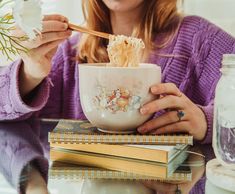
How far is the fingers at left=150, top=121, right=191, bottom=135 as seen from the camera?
66cm

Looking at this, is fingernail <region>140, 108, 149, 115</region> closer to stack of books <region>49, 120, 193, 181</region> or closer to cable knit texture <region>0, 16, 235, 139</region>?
stack of books <region>49, 120, 193, 181</region>

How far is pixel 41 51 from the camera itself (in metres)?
0.82

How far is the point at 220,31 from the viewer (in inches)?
42.6

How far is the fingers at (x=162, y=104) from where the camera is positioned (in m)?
0.65

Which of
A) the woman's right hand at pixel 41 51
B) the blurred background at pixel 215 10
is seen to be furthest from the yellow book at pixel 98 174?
the blurred background at pixel 215 10

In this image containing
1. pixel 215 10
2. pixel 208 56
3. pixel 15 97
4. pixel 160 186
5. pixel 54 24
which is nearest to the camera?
pixel 160 186

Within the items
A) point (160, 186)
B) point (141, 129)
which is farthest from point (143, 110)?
point (160, 186)

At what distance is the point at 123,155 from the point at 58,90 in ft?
2.11

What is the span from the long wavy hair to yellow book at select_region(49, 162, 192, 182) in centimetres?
58

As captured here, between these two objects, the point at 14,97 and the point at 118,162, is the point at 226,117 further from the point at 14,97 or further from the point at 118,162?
the point at 14,97

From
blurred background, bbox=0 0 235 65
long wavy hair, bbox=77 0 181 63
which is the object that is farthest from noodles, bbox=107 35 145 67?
blurred background, bbox=0 0 235 65

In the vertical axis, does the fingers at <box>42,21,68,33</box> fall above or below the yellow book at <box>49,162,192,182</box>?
above

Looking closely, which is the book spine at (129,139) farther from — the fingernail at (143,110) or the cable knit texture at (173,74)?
the cable knit texture at (173,74)

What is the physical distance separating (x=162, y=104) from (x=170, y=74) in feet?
1.46
